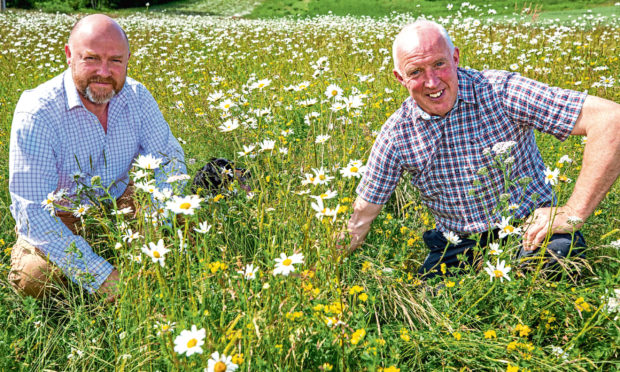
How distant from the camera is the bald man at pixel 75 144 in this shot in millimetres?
2584

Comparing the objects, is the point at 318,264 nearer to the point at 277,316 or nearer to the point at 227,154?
the point at 277,316

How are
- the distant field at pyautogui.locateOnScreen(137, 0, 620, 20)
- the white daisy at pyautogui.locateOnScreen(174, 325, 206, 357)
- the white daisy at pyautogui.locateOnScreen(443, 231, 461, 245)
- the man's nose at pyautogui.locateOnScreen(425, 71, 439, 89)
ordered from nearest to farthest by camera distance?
the white daisy at pyautogui.locateOnScreen(174, 325, 206, 357) < the white daisy at pyautogui.locateOnScreen(443, 231, 461, 245) < the man's nose at pyautogui.locateOnScreen(425, 71, 439, 89) < the distant field at pyautogui.locateOnScreen(137, 0, 620, 20)

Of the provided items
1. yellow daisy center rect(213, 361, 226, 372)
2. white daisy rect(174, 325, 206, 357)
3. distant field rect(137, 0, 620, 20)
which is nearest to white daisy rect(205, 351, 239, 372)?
yellow daisy center rect(213, 361, 226, 372)

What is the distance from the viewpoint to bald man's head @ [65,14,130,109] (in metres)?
2.95

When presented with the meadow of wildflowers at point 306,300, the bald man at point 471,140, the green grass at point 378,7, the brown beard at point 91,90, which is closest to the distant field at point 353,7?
the green grass at point 378,7

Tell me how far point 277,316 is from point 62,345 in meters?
1.16

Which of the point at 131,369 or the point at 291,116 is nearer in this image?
the point at 131,369

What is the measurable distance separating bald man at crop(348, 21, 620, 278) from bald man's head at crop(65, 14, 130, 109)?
1.74 metres

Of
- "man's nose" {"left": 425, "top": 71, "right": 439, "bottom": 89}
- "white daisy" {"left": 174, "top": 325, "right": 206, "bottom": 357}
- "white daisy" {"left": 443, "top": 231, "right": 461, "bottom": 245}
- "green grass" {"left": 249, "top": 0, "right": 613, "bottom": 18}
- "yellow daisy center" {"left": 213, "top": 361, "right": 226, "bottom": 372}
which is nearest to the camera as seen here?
"yellow daisy center" {"left": 213, "top": 361, "right": 226, "bottom": 372}

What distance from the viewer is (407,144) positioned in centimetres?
269

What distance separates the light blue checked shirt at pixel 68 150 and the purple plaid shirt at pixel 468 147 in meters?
1.20

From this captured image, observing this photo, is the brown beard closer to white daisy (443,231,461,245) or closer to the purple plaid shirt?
the purple plaid shirt

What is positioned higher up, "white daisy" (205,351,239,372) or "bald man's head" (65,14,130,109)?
"bald man's head" (65,14,130,109)

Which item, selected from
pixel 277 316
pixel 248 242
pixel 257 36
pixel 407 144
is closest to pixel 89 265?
pixel 248 242
